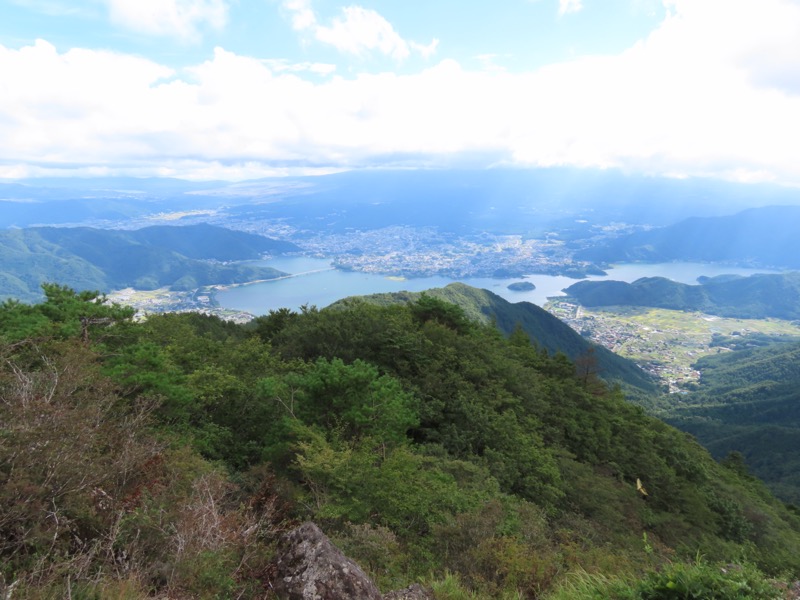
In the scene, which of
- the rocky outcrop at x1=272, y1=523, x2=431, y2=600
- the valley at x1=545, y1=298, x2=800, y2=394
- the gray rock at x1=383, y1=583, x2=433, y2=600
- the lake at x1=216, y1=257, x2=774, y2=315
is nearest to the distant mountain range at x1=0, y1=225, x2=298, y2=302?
the lake at x1=216, y1=257, x2=774, y2=315

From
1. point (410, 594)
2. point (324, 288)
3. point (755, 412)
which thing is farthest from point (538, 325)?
point (410, 594)

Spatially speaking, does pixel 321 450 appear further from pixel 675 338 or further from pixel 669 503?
pixel 675 338

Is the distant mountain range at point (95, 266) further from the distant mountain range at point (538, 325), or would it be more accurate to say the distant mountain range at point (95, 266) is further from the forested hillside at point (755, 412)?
the forested hillside at point (755, 412)

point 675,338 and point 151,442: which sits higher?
point 151,442

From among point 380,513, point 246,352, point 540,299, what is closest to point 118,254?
point 540,299

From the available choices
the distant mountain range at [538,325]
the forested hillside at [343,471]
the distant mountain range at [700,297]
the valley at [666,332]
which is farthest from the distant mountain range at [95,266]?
the forested hillside at [343,471]

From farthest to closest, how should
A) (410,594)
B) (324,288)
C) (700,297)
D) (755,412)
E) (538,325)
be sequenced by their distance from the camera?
(700,297) < (324,288) < (538,325) < (755,412) < (410,594)

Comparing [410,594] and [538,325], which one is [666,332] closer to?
[538,325]
